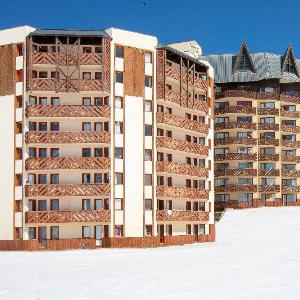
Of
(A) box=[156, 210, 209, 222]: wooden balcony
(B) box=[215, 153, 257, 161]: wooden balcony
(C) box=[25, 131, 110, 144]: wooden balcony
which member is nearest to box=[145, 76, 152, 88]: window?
(C) box=[25, 131, 110, 144]: wooden balcony

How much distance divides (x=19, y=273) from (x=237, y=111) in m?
69.1

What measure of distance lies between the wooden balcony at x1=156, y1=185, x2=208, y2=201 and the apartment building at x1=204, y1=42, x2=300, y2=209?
25558mm

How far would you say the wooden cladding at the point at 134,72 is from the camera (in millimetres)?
67062

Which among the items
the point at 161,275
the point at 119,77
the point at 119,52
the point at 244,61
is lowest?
the point at 161,275

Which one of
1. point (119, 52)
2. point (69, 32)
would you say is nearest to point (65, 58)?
point (69, 32)

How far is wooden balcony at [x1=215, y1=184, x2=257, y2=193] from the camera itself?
100812 millimetres

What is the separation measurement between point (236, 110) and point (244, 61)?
10695 millimetres

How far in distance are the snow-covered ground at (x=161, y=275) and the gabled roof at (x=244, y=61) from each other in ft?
160

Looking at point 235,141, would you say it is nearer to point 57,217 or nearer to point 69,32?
point 69,32

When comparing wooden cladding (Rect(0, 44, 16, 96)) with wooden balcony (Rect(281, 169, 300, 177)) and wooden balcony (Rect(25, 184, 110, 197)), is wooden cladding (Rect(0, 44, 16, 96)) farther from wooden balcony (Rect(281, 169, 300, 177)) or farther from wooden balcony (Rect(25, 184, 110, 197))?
wooden balcony (Rect(281, 169, 300, 177))

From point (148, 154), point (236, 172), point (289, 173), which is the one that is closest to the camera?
point (148, 154)

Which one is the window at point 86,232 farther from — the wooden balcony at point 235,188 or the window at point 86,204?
the wooden balcony at point 235,188

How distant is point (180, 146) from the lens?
237 feet

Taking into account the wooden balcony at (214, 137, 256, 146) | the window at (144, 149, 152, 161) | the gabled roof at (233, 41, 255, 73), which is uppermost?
the gabled roof at (233, 41, 255, 73)
